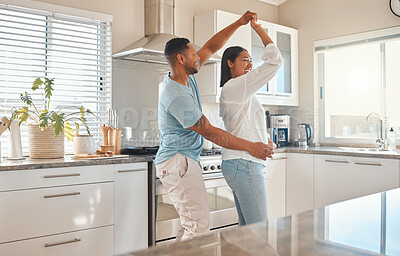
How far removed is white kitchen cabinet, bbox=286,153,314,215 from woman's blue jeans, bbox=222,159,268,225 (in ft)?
6.04

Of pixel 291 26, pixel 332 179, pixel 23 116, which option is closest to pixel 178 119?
pixel 23 116

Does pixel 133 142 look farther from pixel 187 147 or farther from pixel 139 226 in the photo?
pixel 187 147

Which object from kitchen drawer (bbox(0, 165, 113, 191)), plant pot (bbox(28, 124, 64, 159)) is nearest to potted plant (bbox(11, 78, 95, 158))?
plant pot (bbox(28, 124, 64, 159))

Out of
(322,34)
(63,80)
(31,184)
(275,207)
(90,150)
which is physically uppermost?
(322,34)

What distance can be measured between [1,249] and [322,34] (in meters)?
3.56

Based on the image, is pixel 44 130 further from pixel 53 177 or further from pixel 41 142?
pixel 53 177

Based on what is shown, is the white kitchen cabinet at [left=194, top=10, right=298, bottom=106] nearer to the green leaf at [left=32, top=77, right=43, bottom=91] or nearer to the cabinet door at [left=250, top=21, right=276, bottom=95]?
the cabinet door at [left=250, top=21, right=276, bottom=95]

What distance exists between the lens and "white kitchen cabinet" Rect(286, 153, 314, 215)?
142 inches

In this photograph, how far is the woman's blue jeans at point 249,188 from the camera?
6.10 feet

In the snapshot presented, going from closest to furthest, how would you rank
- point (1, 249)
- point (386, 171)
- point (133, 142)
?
1. point (1, 249)
2. point (386, 171)
3. point (133, 142)

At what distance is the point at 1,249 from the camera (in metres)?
2.22

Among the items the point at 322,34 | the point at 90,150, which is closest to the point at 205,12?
the point at 322,34

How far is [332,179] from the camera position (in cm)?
344

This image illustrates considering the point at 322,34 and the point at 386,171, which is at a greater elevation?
the point at 322,34
